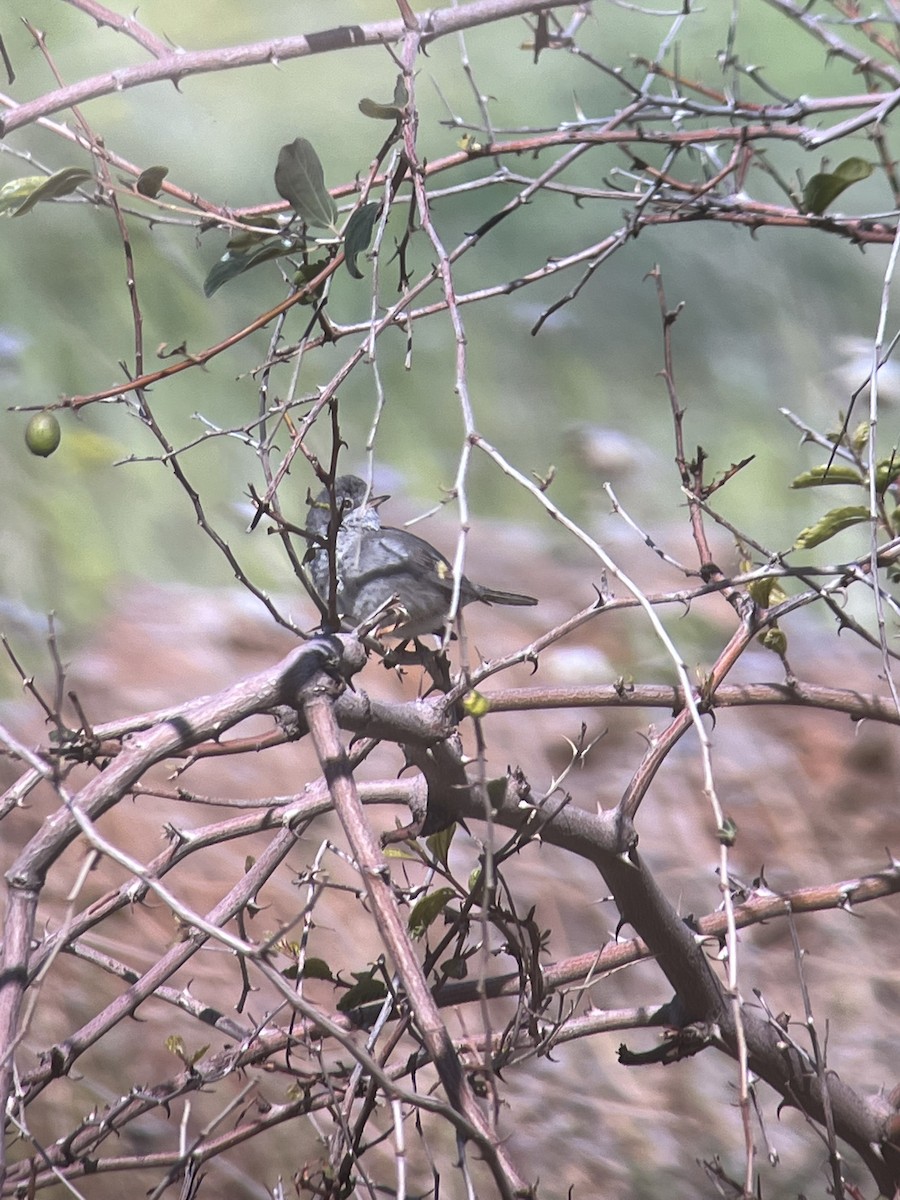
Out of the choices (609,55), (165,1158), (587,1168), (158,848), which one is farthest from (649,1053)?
(609,55)

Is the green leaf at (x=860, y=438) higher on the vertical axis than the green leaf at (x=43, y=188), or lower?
higher

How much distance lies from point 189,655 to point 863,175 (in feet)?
5.91

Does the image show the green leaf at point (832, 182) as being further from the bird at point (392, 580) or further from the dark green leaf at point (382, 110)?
the bird at point (392, 580)

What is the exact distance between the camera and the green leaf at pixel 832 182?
4.85 feet

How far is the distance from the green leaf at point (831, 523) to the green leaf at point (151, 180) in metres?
1.00

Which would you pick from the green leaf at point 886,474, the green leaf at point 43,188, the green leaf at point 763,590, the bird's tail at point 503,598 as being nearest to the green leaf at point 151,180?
the green leaf at point 43,188

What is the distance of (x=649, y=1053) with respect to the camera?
5.15 feet

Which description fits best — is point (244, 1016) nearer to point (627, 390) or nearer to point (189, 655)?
point (189, 655)

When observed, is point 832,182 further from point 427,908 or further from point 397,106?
point 427,908

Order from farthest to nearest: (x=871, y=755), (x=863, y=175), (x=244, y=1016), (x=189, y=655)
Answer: (x=871, y=755)
(x=189, y=655)
(x=244, y=1016)
(x=863, y=175)

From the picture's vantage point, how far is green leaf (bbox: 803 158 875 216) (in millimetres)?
1479

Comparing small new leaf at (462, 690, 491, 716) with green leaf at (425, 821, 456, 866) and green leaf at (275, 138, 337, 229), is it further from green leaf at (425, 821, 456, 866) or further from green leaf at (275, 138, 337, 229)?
green leaf at (275, 138, 337, 229)

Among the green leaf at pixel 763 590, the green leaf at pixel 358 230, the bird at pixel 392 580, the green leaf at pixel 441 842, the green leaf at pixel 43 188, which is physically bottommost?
the green leaf at pixel 441 842

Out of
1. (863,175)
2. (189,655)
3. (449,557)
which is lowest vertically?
(189,655)
